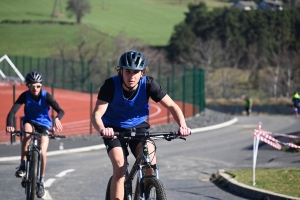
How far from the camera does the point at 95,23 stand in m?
59.4

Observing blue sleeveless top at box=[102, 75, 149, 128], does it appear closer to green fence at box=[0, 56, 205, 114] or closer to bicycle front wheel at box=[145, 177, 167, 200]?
bicycle front wheel at box=[145, 177, 167, 200]

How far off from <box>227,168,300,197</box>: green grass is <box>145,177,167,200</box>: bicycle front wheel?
4.21m

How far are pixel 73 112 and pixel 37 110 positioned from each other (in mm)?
25802

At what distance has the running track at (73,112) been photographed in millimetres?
30109

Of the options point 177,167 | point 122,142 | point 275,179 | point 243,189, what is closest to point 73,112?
point 177,167

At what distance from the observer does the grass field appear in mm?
35969

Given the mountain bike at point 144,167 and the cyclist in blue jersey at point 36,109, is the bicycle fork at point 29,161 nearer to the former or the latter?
the cyclist in blue jersey at point 36,109

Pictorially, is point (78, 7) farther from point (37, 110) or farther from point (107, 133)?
point (107, 133)

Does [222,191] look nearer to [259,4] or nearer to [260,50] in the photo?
[260,50]

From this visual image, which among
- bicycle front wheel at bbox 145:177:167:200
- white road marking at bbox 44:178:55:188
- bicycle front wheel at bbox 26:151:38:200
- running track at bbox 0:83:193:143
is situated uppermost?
bicycle front wheel at bbox 145:177:167:200

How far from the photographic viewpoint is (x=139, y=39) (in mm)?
71562

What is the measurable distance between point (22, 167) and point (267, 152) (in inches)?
453

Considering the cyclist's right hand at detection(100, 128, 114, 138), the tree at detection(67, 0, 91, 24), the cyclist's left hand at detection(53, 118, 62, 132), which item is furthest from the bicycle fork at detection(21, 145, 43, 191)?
the tree at detection(67, 0, 91, 24)

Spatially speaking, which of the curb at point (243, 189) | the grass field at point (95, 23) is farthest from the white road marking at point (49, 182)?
the grass field at point (95, 23)
